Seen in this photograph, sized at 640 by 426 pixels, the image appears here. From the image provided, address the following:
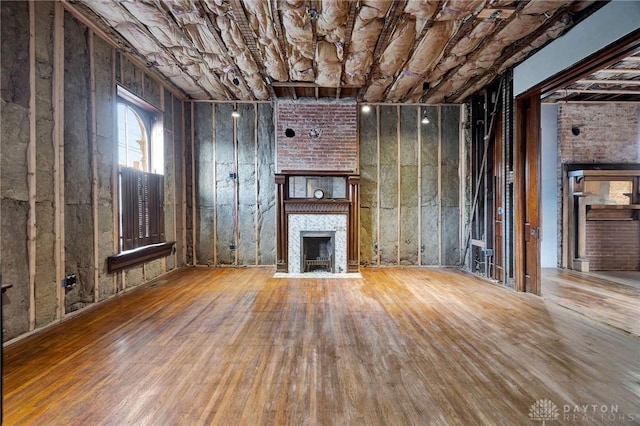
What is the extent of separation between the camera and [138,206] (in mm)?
4371

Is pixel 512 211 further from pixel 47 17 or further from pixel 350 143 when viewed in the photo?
pixel 47 17

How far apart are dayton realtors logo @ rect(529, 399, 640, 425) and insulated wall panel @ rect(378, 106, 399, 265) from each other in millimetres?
4020

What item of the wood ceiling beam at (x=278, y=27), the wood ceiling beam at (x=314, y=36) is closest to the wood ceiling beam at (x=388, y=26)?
the wood ceiling beam at (x=314, y=36)

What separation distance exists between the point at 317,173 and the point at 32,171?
374cm

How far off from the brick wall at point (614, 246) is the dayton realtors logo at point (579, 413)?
4889 mm

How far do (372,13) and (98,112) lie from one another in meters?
3.43

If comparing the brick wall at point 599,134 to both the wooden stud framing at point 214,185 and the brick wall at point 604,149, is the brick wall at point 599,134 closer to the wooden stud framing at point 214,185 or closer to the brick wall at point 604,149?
the brick wall at point 604,149

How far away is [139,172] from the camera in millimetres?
4402

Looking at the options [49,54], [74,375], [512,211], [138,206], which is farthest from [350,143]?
[74,375]

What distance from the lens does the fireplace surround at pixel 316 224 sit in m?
5.36

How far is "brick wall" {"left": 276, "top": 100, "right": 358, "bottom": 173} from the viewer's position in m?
5.39

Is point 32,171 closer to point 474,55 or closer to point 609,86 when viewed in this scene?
point 474,55

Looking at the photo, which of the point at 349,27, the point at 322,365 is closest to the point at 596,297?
the point at 322,365

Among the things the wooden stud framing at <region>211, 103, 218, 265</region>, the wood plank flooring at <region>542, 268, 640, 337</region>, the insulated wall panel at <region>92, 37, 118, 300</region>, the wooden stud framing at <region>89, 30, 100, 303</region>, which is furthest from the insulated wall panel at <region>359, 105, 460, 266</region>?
the wooden stud framing at <region>89, 30, 100, 303</region>
